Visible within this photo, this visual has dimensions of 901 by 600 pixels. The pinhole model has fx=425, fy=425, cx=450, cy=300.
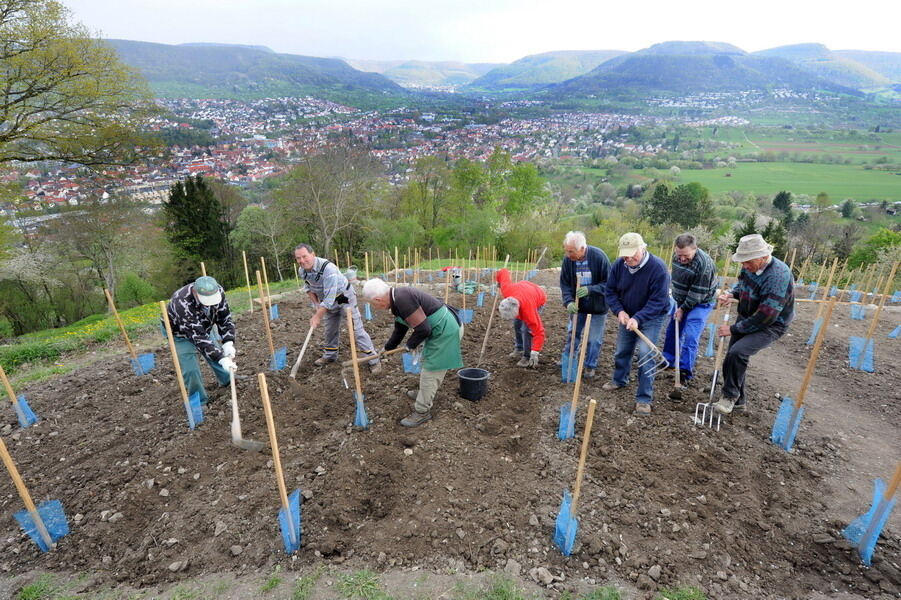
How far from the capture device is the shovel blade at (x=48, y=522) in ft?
10.1

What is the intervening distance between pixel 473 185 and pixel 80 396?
25.1 meters

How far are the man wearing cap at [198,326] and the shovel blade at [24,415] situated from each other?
6.36 ft

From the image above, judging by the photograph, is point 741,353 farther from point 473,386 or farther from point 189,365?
point 189,365

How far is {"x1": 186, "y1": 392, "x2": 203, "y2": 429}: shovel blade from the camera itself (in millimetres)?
4312

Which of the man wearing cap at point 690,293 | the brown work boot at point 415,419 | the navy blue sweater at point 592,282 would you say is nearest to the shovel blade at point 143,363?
the brown work boot at point 415,419

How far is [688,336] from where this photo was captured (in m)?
4.83

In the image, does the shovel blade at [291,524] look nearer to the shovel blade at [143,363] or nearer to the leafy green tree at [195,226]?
the shovel blade at [143,363]

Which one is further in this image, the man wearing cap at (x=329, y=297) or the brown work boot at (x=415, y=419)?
the man wearing cap at (x=329, y=297)

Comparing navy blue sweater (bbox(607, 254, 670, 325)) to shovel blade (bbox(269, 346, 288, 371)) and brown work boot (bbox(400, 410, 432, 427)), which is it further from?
shovel blade (bbox(269, 346, 288, 371))

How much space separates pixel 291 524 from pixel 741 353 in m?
4.22

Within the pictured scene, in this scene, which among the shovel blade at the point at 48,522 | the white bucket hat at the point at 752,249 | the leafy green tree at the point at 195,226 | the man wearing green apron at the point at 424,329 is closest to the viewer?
the shovel blade at the point at 48,522

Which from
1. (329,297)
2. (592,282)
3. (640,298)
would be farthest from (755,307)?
(329,297)

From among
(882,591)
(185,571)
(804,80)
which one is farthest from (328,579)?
(804,80)

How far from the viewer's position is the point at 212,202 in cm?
2288
